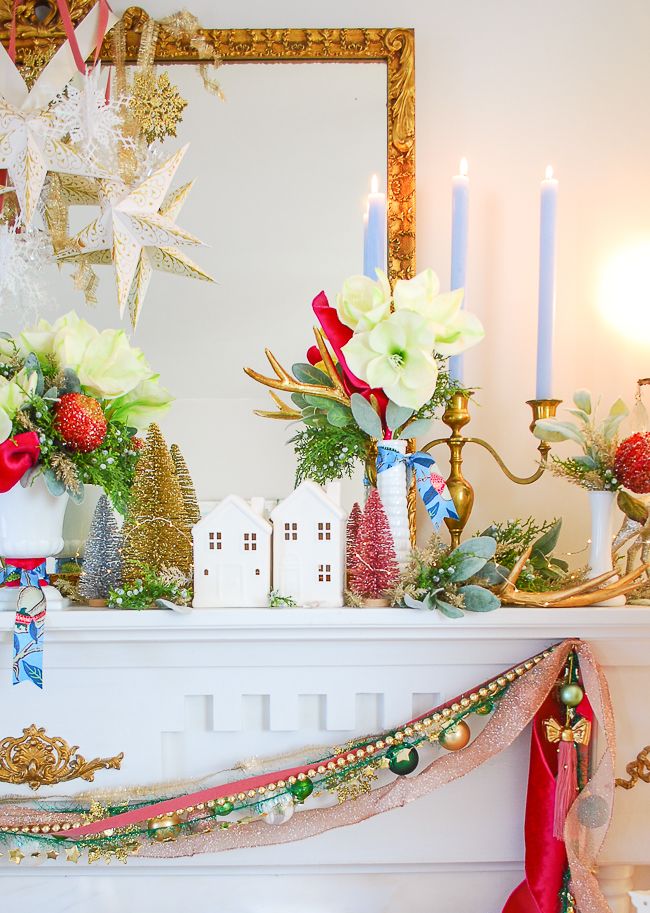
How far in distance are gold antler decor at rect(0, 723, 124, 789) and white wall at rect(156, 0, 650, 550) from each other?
0.73m

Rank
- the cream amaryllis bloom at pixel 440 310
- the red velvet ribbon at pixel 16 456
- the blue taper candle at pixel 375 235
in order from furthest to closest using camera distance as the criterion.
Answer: the blue taper candle at pixel 375 235, the cream amaryllis bloom at pixel 440 310, the red velvet ribbon at pixel 16 456

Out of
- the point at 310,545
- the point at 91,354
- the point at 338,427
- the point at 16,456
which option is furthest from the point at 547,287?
the point at 16,456

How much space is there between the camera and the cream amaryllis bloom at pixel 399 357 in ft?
2.81

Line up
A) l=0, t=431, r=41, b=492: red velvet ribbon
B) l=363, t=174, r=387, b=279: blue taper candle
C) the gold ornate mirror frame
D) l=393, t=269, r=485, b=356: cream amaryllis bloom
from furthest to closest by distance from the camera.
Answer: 1. the gold ornate mirror frame
2. l=363, t=174, r=387, b=279: blue taper candle
3. l=393, t=269, r=485, b=356: cream amaryllis bloom
4. l=0, t=431, r=41, b=492: red velvet ribbon

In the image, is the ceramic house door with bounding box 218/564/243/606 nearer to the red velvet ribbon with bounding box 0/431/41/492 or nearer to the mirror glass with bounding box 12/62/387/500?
the red velvet ribbon with bounding box 0/431/41/492

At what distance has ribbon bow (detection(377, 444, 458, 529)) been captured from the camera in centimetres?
89

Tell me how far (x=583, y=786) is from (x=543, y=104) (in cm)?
97

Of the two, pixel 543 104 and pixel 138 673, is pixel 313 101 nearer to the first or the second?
pixel 543 104

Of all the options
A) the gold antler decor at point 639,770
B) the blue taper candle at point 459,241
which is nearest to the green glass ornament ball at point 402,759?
the gold antler decor at point 639,770

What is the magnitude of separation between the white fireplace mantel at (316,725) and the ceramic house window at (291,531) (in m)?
0.10

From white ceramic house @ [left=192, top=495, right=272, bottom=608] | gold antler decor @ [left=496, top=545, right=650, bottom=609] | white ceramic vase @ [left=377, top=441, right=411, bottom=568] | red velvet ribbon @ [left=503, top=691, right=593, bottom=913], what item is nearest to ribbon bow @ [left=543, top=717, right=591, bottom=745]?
red velvet ribbon @ [left=503, top=691, right=593, bottom=913]

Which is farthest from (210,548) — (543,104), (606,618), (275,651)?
(543,104)

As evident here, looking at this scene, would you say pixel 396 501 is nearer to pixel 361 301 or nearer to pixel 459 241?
pixel 361 301

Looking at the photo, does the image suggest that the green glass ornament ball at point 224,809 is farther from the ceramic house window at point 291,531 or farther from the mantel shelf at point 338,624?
the ceramic house window at point 291,531
